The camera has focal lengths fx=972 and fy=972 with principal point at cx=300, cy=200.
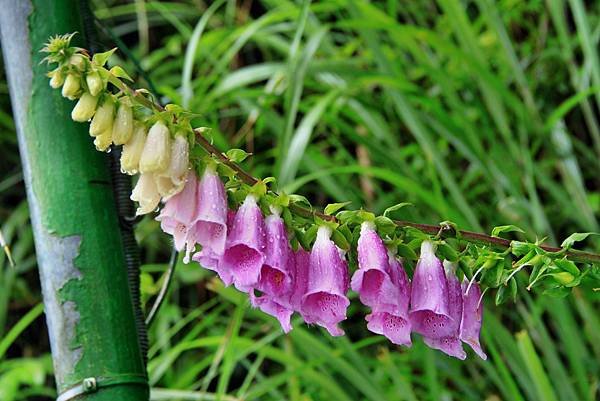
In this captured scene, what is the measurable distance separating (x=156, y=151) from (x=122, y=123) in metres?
0.02

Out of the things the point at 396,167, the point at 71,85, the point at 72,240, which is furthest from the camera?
the point at 396,167

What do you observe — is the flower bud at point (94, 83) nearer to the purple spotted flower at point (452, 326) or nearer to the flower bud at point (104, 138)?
the flower bud at point (104, 138)

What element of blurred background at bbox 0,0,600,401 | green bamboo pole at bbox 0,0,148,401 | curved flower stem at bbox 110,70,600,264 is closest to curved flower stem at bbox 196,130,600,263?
curved flower stem at bbox 110,70,600,264

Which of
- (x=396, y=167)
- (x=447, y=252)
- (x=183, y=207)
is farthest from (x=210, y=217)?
(x=396, y=167)

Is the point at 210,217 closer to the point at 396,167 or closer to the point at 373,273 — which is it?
the point at 373,273

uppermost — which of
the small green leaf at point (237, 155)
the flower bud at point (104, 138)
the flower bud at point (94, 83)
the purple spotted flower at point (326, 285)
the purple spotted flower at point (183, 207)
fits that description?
the flower bud at point (94, 83)

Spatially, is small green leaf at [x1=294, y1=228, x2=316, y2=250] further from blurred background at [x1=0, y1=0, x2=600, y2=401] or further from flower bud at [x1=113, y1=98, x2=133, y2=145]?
blurred background at [x1=0, y1=0, x2=600, y2=401]

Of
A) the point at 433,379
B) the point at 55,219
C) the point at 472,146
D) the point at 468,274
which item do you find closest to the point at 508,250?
the point at 468,274

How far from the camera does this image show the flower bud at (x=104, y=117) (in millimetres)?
430

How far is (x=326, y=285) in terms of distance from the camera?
46cm

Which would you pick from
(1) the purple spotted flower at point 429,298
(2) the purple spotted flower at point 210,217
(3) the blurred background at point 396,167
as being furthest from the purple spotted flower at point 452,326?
(3) the blurred background at point 396,167

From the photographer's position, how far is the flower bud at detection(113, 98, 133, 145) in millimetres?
436

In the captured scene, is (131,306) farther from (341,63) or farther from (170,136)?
(341,63)

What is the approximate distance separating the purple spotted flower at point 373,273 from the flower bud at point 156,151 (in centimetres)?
10
